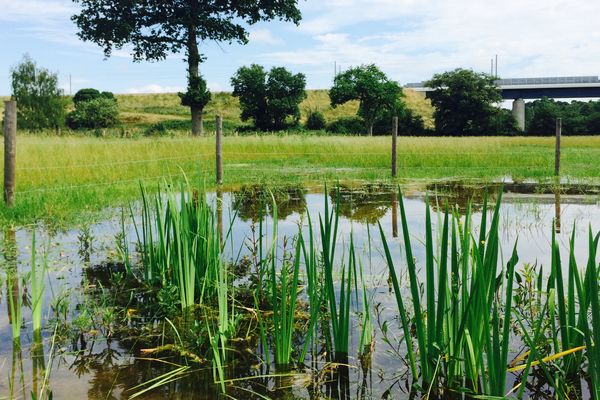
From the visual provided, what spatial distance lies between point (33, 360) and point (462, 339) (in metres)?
2.15

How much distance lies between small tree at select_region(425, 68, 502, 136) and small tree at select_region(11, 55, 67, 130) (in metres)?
31.4

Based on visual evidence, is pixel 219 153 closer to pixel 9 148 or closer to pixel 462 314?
pixel 9 148

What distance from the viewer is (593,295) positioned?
2.07 meters

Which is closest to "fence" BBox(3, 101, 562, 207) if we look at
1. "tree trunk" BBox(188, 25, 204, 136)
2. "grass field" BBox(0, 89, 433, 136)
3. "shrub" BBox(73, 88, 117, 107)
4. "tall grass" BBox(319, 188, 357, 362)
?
"tall grass" BBox(319, 188, 357, 362)

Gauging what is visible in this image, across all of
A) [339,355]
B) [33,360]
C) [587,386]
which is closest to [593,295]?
[587,386]

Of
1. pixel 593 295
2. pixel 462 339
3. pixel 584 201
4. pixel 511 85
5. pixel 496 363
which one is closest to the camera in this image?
pixel 593 295

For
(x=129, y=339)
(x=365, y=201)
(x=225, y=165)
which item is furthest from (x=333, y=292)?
(x=225, y=165)

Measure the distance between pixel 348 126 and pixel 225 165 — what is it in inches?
1372

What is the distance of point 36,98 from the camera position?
142 ft

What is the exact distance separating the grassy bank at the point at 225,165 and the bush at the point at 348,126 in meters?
27.0

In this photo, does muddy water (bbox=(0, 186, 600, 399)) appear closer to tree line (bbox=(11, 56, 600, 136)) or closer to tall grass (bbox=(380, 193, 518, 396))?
tall grass (bbox=(380, 193, 518, 396))

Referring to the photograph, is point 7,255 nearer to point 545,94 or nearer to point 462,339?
point 462,339

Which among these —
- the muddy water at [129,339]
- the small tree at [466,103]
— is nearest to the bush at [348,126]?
the small tree at [466,103]

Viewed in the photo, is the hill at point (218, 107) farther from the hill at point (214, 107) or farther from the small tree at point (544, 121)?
the small tree at point (544, 121)
